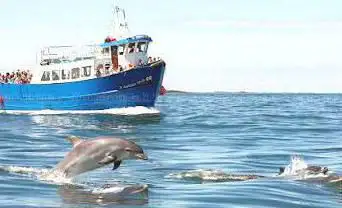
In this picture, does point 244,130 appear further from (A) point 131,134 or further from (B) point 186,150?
(B) point 186,150

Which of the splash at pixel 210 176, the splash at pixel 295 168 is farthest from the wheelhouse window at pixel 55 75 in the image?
the splash at pixel 210 176

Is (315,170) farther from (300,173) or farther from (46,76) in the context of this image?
(46,76)

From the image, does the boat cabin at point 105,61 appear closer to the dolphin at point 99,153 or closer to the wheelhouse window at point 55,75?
the wheelhouse window at point 55,75

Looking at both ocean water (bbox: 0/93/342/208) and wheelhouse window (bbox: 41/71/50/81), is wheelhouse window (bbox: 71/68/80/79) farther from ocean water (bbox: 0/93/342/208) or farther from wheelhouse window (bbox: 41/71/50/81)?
ocean water (bbox: 0/93/342/208)

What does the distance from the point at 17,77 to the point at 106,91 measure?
10102 millimetres

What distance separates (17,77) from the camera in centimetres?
5706

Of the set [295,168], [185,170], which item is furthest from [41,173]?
[295,168]

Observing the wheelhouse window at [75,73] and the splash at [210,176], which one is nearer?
the splash at [210,176]

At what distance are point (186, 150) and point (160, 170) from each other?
598 cm

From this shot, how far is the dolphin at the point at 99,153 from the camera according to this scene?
40.1 feet

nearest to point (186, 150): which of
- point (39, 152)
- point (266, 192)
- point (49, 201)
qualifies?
point (39, 152)

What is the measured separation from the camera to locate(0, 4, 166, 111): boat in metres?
51.3

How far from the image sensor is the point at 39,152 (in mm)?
20984

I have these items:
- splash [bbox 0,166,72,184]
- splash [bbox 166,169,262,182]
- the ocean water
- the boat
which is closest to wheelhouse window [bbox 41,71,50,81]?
the boat
